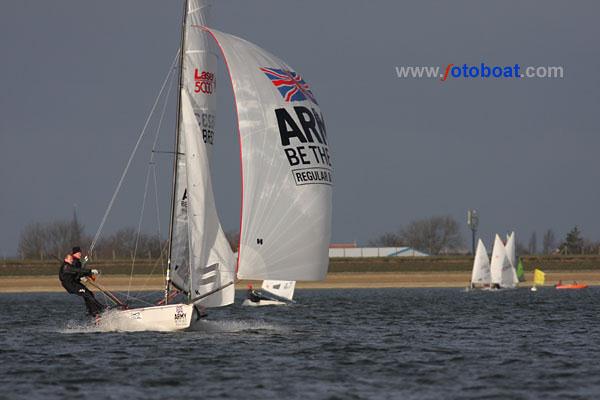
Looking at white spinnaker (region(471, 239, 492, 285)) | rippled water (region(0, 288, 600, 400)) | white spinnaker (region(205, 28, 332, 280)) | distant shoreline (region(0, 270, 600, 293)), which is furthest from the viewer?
distant shoreline (region(0, 270, 600, 293))

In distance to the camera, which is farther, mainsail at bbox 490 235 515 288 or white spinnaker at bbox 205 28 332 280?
mainsail at bbox 490 235 515 288

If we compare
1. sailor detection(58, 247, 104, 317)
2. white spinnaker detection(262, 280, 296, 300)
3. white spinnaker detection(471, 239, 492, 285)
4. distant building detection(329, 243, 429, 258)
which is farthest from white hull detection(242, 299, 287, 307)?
distant building detection(329, 243, 429, 258)

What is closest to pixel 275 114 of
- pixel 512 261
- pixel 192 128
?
pixel 192 128

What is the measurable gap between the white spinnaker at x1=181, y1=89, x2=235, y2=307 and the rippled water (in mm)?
1676

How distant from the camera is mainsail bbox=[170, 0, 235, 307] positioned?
3484 centimetres

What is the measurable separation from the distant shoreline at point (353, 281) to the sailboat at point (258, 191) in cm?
6531

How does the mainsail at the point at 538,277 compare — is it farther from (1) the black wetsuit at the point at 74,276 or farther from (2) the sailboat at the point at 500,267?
(1) the black wetsuit at the point at 74,276

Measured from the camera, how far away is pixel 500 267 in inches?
3964

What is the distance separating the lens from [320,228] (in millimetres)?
34125

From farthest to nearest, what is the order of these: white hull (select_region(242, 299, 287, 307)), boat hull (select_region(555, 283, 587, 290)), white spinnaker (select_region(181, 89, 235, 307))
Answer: boat hull (select_region(555, 283, 587, 290)), white hull (select_region(242, 299, 287, 307)), white spinnaker (select_region(181, 89, 235, 307))

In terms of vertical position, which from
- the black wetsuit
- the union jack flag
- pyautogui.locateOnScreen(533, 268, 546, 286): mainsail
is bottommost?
the black wetsuit

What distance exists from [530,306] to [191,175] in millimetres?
34922

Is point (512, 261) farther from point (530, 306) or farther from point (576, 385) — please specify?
point (576, 385)

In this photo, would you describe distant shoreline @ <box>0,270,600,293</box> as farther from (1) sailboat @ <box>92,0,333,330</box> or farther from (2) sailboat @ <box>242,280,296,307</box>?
(1) sailboat @ <box>92,0,333,330</box>
